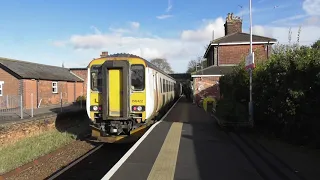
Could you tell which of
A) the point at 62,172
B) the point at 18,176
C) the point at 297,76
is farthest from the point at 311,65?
the point at 18,176

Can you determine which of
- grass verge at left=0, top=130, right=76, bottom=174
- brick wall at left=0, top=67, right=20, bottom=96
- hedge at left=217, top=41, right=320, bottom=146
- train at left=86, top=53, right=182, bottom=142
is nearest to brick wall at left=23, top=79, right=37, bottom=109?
brick wall at left=0, top=67, right=20, bottom=96

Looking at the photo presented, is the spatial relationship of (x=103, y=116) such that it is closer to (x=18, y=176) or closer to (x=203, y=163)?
(x=18, y=176)

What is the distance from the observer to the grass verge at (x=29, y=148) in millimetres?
11141

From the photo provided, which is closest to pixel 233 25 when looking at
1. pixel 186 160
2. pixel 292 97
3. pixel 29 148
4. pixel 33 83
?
pixel 33 83

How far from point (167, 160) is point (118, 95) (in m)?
4.95

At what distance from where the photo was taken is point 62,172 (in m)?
9.84

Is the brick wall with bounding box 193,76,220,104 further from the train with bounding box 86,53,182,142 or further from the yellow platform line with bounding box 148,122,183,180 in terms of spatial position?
the yellow platform line with bounding box 148,122,183,180

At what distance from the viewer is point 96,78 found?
40.0 ft

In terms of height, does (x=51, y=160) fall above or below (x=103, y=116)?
below

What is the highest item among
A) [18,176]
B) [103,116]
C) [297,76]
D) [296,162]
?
[297,76]

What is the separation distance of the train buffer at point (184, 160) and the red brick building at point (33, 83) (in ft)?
53.4

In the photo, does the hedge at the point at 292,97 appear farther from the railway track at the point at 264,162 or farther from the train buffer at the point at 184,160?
the train buffer at the point at 184,160

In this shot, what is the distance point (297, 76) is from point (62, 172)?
7335mm

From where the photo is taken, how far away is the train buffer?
6.26 meters
